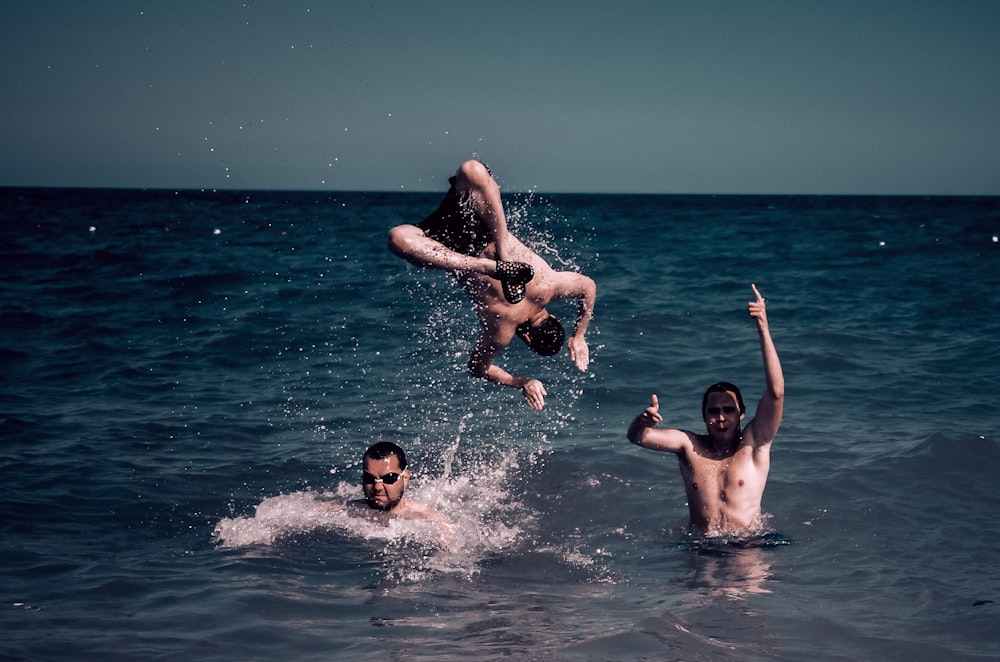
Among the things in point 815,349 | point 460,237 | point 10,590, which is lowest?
point 10,590

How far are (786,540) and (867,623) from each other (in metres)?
1.75

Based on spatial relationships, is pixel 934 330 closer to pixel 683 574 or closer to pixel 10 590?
pixel 683 574

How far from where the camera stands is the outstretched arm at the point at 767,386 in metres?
6.12

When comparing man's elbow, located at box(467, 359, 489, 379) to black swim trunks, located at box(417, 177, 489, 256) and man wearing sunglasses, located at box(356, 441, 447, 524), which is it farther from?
black swim trunks, located at box(417, 177, 489, 256)

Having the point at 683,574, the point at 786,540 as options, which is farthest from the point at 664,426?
the point at 683,574

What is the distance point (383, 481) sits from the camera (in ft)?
23.4

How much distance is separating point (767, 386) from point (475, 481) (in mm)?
3609

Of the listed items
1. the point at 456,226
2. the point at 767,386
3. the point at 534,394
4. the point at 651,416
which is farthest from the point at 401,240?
the point at 767,386

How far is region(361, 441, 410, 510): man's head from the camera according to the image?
710 cm

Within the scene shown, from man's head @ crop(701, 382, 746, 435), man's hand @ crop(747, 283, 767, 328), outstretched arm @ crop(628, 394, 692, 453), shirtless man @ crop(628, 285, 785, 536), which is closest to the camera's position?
man's hand @ crop(747, 283, 767, 328)

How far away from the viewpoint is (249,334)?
16234 millimetres

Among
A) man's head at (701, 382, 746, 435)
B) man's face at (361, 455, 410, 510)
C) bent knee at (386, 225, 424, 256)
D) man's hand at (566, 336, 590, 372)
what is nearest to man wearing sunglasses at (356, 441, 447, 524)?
man's face at (361, 455, 410, 510)

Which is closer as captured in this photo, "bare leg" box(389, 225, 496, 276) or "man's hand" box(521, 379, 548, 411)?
"bare leg" box(389, 225, 496, 276)

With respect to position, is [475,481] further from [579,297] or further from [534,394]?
[579,297]
